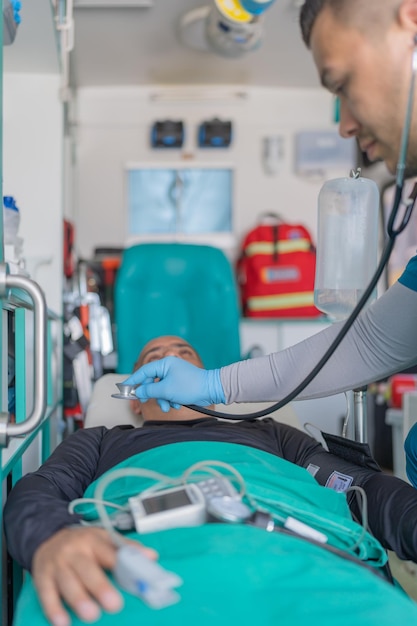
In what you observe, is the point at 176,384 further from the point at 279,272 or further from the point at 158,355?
the point at 279,272

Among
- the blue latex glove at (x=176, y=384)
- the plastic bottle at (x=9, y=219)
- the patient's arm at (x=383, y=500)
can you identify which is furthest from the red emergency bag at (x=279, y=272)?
the blue latex glove at (x=176, y=384)

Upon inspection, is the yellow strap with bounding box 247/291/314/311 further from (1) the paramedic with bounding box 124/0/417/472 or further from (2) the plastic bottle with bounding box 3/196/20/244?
(1) the paramedic with bounding box 124/0/417/472

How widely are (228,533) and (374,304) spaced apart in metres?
0.74

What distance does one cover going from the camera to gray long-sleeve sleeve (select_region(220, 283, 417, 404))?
1.44 meters

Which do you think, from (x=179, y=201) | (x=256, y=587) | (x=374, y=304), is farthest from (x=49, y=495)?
(x=179, y=201)

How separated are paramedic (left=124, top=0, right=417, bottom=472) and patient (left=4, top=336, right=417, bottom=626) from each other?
5.5 inches

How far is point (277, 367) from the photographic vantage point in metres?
1.47

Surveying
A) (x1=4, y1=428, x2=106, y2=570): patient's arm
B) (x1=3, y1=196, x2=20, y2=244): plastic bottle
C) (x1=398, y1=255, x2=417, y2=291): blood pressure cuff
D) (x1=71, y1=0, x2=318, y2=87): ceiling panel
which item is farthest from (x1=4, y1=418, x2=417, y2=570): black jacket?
(x1=71, y1=0, x2=318, y2=87): ceiling panel

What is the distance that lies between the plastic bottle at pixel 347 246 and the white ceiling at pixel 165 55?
1243 millimetres

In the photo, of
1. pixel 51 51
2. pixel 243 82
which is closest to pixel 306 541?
pixel 51 51

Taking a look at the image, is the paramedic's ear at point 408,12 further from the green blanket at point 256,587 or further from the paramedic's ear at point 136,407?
the paramedic's ear at point 136,407

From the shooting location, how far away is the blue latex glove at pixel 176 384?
1.37 metres

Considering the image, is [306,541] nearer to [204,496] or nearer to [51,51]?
[204,496]

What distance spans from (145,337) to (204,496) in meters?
1.86
